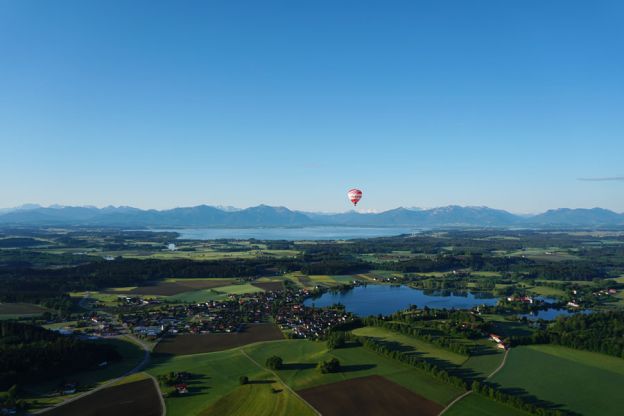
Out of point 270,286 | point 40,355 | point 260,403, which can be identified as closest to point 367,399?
point 260,403

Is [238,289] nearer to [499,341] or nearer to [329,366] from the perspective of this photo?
[329,366]

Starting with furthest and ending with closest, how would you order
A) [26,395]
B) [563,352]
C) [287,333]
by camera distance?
[287,333] → [563,352] → [26,395]

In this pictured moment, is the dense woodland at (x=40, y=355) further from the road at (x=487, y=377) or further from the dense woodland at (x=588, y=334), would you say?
the dense woodland at (x=588, y=334)

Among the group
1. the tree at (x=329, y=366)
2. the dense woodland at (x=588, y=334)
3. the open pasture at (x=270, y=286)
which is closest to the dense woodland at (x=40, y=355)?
the tree at (x=329, y=366)

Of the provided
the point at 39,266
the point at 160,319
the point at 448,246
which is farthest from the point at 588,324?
the point at 448,246

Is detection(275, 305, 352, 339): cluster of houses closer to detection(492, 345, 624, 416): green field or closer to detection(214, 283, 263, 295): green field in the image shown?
detection(214, 283, 263, 295): green field

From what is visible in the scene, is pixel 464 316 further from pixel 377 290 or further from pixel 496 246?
pixel 496 246
